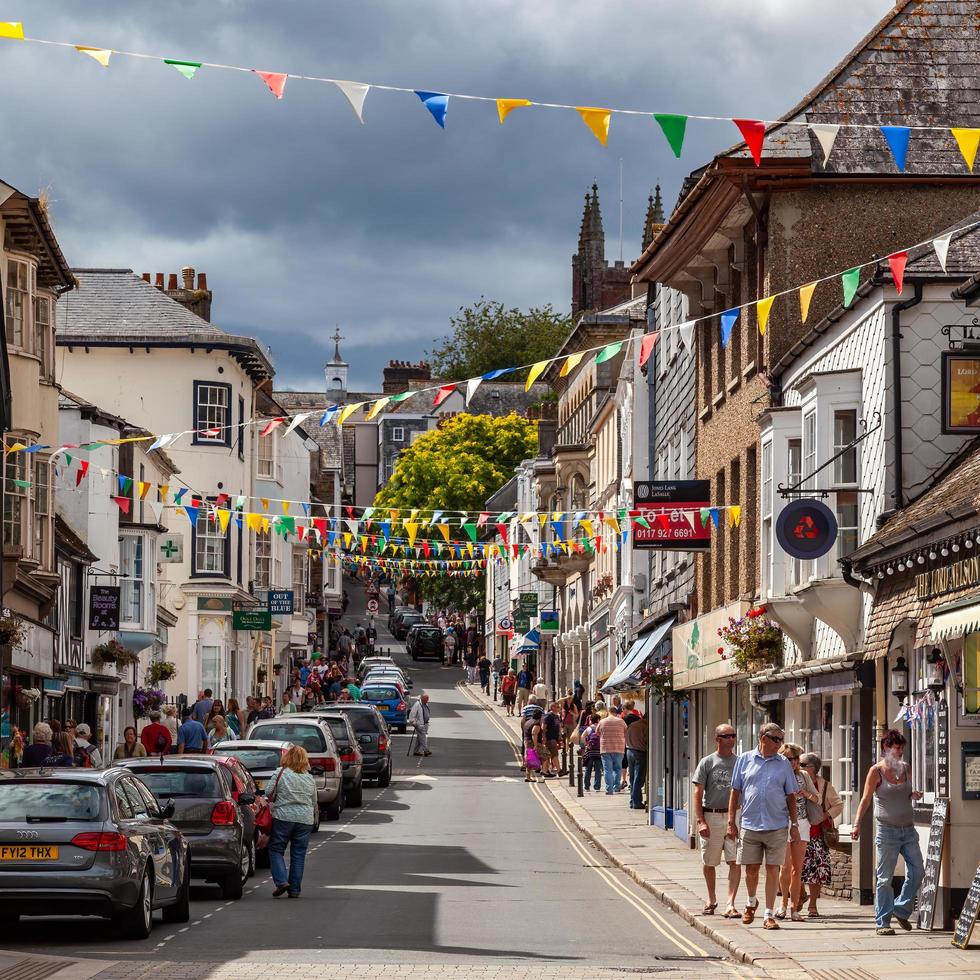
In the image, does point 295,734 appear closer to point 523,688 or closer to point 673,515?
point 673,515

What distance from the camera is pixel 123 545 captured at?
47.9 m

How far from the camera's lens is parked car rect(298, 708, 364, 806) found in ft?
119

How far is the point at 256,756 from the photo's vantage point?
28.9 m

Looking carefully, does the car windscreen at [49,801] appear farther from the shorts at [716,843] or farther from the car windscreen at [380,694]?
the car windscreen at [380,694]

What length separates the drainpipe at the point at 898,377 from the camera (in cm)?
1912

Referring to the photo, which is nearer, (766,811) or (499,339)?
(766,811)

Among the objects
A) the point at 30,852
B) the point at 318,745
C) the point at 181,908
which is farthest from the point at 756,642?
the point at 318,745

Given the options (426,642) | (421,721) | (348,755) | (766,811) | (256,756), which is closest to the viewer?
(766,811)

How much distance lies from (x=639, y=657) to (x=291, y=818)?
16.8 m

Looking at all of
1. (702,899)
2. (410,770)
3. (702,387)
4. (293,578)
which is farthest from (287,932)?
(293,578)

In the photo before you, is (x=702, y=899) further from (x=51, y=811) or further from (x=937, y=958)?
(x=51, y=811)

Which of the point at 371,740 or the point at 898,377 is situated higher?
the point at 898,377

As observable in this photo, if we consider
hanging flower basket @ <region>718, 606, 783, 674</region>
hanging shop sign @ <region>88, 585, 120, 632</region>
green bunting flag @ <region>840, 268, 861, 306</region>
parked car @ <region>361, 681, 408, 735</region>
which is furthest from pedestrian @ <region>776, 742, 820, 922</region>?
parked car @ <region>361, 681, 408, 735</region>

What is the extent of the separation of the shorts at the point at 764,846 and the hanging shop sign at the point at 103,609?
974 inches
